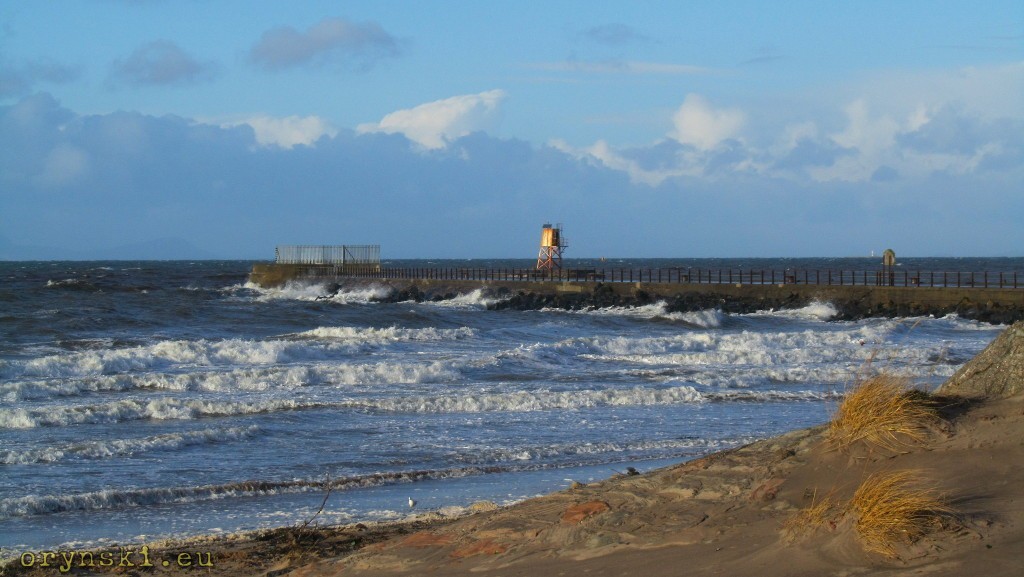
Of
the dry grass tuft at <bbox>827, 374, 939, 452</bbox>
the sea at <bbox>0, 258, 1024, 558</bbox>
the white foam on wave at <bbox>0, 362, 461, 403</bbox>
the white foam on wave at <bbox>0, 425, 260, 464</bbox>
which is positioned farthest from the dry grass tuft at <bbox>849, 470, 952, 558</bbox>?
the white foam on wave at <bbox>0, 362, 461, 403</bbox>

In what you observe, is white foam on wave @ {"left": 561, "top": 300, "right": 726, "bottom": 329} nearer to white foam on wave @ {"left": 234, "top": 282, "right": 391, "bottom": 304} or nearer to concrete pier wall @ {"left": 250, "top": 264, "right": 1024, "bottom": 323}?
concrete pier wall @ {"left": 250, "top": 264, "right": 1024, "bottom": 323}

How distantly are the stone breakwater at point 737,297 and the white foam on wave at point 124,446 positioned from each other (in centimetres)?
3676

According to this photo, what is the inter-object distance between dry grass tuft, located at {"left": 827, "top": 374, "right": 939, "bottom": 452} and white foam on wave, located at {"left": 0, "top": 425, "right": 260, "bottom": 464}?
9.29 meters

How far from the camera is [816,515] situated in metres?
5.43

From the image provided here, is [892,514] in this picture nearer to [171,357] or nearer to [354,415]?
[354,415]

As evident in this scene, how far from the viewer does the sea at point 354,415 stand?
993 centimetres

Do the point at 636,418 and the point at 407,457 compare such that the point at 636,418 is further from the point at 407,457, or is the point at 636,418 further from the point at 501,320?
the point at 501,320

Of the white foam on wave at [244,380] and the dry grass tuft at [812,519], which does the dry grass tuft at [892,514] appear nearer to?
the dry grass tuft at [812,519]

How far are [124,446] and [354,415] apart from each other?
429 centimetres

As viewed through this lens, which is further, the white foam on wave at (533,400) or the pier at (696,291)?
the pier at (696,291)

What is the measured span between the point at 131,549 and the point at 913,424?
6.04 metres

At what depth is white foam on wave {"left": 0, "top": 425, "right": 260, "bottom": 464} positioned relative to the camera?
12.2m

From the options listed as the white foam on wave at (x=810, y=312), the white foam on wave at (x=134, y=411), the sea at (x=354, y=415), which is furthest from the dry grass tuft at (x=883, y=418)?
the white foam on wave at (x=810, y=312)

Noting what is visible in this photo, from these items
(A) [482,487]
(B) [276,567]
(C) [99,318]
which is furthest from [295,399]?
(C) [99,318]
